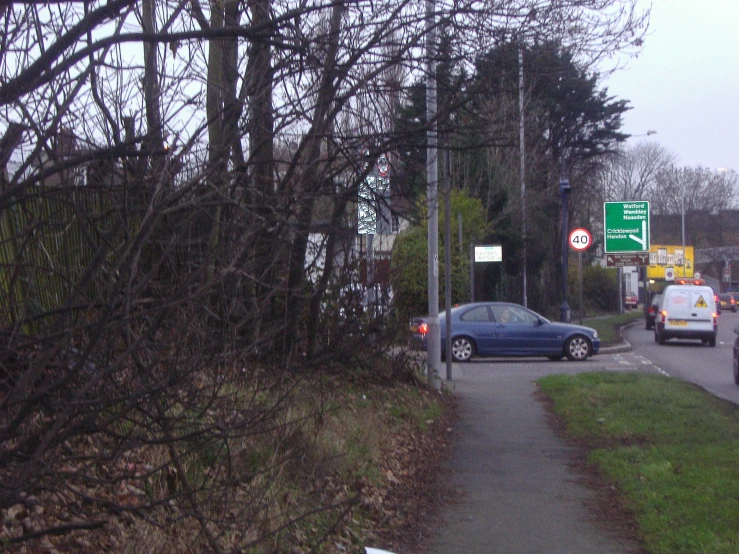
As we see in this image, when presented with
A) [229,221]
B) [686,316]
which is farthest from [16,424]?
[686,316]

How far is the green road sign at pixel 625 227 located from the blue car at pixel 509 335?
372 inches

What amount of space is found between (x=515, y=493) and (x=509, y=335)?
13.3 metres

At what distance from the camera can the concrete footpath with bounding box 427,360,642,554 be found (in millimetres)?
6125

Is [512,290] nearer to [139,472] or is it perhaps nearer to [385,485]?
[385,485]

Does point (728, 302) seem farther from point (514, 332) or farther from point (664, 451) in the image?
point (664, 451)

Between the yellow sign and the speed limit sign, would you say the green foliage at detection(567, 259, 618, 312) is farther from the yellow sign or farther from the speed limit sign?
the speed limit sign

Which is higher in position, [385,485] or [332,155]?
[332,155]

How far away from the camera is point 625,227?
97.5ft

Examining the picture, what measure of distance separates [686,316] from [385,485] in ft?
72.6

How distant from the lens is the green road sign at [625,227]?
29516 mm

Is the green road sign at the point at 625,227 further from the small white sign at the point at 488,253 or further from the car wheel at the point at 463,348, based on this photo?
the car wheel at the point at 463,348

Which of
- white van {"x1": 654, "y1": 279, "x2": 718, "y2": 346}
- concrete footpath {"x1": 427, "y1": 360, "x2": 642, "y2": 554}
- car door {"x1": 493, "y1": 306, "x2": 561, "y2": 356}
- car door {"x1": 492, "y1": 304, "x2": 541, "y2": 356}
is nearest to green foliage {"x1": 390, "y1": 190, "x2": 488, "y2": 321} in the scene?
car door {"x1": 492, "y1": 304, "x2": 541, "y2": 356}

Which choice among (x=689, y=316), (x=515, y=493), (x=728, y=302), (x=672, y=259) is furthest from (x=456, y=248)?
(x=672, y=259)

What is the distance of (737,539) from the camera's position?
576cm
